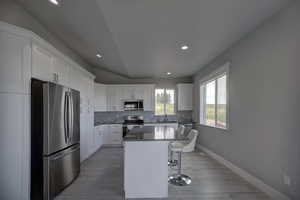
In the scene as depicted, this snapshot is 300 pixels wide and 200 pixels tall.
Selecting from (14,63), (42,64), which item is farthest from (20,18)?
(14,63)

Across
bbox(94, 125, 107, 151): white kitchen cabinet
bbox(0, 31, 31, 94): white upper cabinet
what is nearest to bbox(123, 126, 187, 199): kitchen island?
bbox(0, 31, 31, 94): white upper cabinet

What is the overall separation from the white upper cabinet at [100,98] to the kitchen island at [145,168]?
12.7ft

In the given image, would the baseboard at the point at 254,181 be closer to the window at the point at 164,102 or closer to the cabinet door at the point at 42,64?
the window at the point at 164,102

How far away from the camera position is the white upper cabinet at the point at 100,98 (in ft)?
19.9

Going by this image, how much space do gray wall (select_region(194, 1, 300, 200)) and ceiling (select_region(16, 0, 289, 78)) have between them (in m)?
0.29

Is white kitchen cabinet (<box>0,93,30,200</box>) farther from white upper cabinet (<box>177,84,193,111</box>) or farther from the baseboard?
white upper cabinet (<box>177,84,193,111</box>)

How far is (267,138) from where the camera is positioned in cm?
265

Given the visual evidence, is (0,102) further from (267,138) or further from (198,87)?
(198,87)

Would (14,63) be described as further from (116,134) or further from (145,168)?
(116,134)

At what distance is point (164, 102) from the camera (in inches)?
267

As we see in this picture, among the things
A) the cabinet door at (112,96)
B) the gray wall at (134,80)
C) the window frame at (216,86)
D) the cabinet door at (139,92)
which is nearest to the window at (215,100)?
the window frame at (216,86)

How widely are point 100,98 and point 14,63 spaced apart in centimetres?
398

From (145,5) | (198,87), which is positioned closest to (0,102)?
(145,5)

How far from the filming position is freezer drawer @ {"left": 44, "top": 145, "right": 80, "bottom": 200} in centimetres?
237
